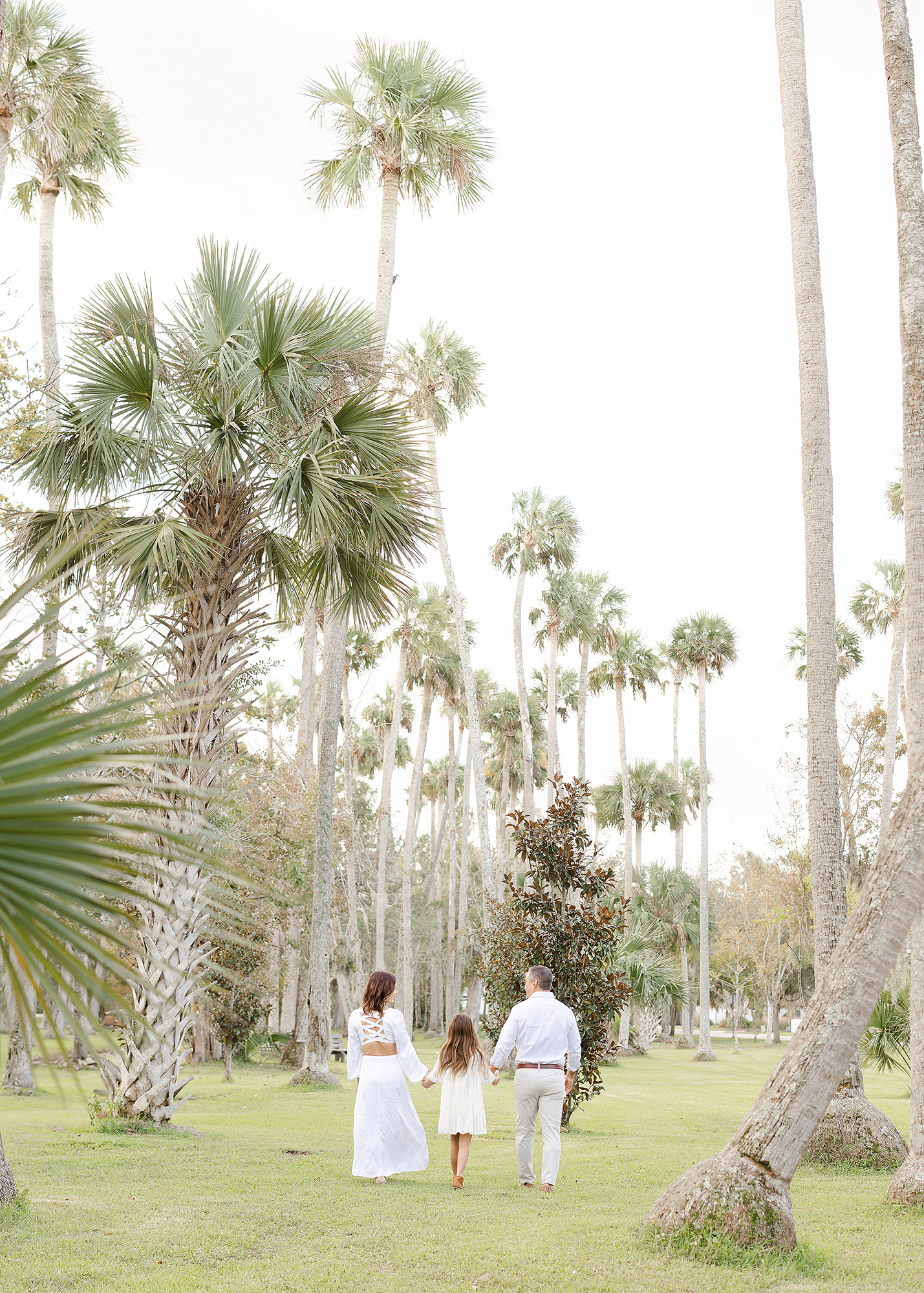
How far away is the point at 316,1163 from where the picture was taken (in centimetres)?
975

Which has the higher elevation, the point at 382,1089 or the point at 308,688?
the point at 308,688

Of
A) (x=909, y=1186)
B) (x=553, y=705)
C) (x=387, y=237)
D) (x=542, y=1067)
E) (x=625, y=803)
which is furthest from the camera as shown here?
(x=625, y=803)

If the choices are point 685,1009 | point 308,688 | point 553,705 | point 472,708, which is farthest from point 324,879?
point 685,1009

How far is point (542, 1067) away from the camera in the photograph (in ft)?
28.1

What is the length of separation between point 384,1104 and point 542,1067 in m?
1.37

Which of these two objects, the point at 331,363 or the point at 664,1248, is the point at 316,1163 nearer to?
the point at 664,1248

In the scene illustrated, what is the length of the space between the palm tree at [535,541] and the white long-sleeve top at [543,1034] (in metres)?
25.7

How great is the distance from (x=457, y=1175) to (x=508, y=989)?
16.0 ft

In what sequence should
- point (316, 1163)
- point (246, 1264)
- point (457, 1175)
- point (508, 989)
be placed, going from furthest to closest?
point (508, 989), point (316, 1163), point (457, 1175), point (246, 1264)

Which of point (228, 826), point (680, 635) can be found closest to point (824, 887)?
point (228, 826)

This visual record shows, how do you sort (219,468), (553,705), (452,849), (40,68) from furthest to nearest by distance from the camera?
(452,849), (553,705), (40,68), (219,468)

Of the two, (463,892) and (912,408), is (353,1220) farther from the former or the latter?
(463,892)

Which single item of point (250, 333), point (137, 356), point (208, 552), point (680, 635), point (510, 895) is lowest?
point (510, 895)

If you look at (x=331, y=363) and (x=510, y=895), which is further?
(x=510, y=895)
